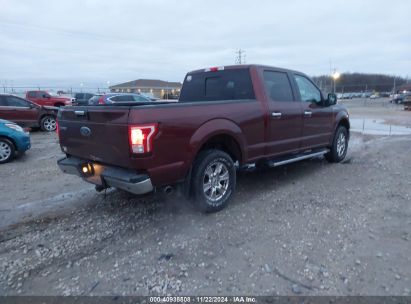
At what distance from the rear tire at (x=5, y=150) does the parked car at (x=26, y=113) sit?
5061mm

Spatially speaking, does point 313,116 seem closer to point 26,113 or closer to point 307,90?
point 307,90

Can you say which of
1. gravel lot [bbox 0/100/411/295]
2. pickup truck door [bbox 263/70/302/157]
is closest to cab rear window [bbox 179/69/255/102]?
pickup truck door [bbox 263/70/302/157]

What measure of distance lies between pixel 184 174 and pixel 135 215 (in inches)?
39.2

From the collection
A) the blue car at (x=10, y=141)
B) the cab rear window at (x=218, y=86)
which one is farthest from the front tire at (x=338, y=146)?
the blue car at (x=10, y=141)

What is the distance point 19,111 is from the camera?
1181 cm

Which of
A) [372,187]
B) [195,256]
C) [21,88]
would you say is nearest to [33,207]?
[195,256]

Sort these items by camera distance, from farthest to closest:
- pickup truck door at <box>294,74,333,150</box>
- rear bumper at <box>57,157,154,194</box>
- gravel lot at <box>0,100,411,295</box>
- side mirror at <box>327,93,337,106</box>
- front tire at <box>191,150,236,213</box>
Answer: side mirror at <box>327,93,337,106</box> < pickup truck door at <box>294,74,333,150</box> < front tire at <box>191,150,236,213</box> < rear bumper at <box>57,157,154,194</box> < gravel lot at <box>0,100,411,295</box>

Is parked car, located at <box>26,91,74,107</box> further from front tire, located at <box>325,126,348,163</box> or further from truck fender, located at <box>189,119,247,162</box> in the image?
truck fender, located at <box>189,119,247,162</box>

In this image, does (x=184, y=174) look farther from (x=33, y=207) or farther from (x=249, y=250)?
(x=33, y=207)

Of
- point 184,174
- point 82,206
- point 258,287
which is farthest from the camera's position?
point 82,206

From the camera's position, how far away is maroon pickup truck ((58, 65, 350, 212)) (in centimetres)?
333

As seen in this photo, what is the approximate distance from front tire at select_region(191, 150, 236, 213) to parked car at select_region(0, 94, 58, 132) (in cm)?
1053

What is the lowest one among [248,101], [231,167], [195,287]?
[195,287]

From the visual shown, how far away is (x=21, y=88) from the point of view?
36.9 metres
